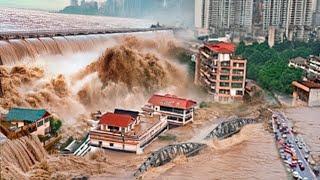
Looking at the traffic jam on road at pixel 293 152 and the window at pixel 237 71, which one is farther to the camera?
the window at pixel 237 71

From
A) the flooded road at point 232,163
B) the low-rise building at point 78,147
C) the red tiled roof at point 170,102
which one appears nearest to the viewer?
the flooded road at point 232,163

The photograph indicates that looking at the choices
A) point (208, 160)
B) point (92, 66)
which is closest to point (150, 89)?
point (92, 66)

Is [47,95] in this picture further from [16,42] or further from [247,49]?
[247,49]

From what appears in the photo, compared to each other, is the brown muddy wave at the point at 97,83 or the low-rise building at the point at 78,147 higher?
the brown muddy wave at the point at 97,83

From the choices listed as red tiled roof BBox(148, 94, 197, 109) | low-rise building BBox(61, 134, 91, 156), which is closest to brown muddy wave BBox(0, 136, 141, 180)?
low-rise building BBox(61, 134, 91, 156)

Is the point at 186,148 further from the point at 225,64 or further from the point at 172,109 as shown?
the point at 225,64

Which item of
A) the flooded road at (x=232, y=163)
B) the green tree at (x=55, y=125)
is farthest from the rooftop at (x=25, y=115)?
the flooded road at (x=232, y=163)

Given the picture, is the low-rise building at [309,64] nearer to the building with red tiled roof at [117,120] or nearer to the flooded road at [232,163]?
the flooded road at [232,163]

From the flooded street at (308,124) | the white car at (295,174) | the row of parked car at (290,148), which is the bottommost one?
the flooded street at (308,124)
